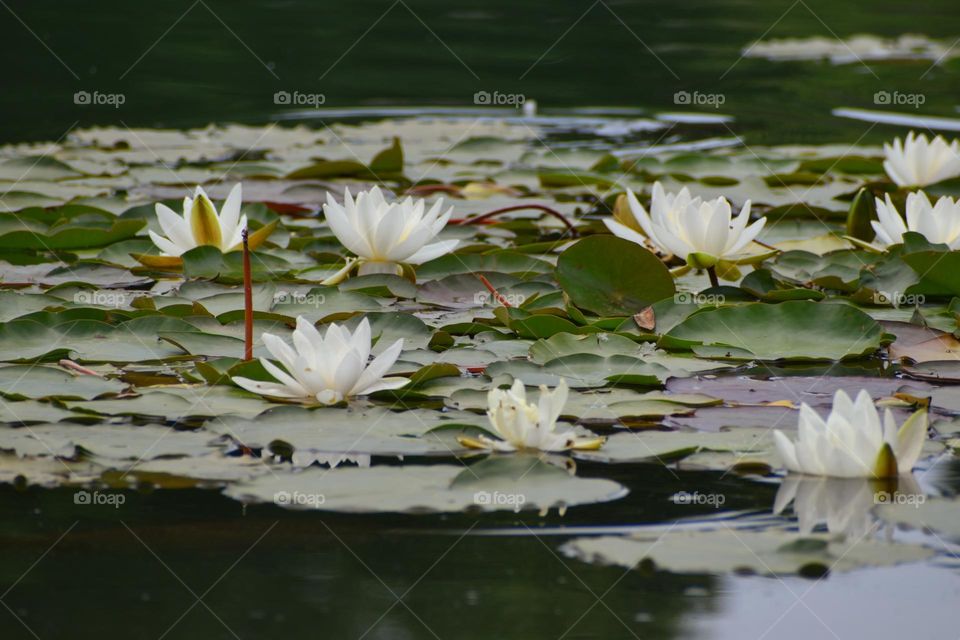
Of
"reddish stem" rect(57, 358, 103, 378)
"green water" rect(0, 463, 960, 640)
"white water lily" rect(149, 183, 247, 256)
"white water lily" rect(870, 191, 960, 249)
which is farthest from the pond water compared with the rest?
"white water lily" rect(870, 191, 960, 249)

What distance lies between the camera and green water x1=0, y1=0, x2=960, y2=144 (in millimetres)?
6418

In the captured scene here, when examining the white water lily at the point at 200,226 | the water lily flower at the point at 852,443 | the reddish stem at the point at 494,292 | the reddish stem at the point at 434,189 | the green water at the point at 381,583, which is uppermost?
the reddish stem at the point at 434,189

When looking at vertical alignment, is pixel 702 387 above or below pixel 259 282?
below

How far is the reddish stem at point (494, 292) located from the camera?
114 inches

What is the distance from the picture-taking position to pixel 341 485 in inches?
75.7

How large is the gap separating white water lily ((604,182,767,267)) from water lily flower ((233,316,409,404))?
0.99 m

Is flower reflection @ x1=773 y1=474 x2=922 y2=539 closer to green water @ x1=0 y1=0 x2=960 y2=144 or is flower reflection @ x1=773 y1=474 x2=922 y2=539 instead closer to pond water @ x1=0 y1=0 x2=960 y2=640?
pond water @ x1=0 y1=0 x2=960 y2=640

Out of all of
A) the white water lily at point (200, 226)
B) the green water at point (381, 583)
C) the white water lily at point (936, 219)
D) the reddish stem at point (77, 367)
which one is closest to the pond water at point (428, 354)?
the green water at point (381, 583)

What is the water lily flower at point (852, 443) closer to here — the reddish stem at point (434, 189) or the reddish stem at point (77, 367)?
the reddish stem at point (77, 367)

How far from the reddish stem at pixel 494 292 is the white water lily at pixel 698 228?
0.41 m

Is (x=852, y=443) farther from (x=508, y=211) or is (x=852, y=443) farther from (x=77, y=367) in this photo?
(x=508, y=211)

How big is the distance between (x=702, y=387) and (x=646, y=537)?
0.59 m

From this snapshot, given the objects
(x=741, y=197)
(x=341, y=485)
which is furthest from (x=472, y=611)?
(x=741, y=197)

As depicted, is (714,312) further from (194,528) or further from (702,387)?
(194,528)
